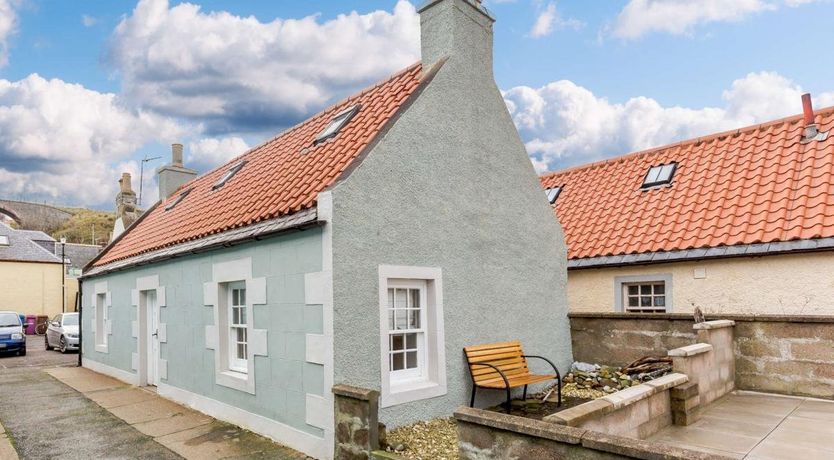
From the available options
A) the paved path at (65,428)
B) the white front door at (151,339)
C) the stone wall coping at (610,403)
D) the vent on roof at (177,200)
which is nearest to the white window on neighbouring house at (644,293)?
the stone wall coping at (610,403)

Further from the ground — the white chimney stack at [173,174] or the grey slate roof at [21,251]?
the white chimney stack at [173,174]

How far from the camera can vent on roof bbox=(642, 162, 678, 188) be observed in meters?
13.4

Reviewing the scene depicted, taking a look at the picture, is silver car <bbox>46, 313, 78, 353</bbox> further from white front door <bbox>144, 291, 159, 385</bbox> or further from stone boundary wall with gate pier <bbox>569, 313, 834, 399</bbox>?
stone boundary wall with gate pier <bbox>569, 313, 834, 399</bbox>

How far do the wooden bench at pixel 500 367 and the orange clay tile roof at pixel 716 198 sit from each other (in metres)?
4.26

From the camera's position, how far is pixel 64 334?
70.8 feet


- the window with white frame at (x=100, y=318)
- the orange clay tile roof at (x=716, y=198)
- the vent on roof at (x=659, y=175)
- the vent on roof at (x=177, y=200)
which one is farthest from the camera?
the window with white frame at (x=100, y=318)

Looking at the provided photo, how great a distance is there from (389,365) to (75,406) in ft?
22.8

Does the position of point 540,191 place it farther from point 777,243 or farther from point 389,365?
point 389,365

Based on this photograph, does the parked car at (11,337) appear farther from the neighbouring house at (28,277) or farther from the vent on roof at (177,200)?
the neighbouring house at (28,277)

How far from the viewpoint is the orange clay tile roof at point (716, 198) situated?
998cm

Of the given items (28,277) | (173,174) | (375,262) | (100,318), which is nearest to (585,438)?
(375,262)

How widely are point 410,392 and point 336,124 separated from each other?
17.4 ft

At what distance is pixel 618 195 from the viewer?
46.1 feet

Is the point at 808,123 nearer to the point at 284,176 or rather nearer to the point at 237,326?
the point at 284,176
